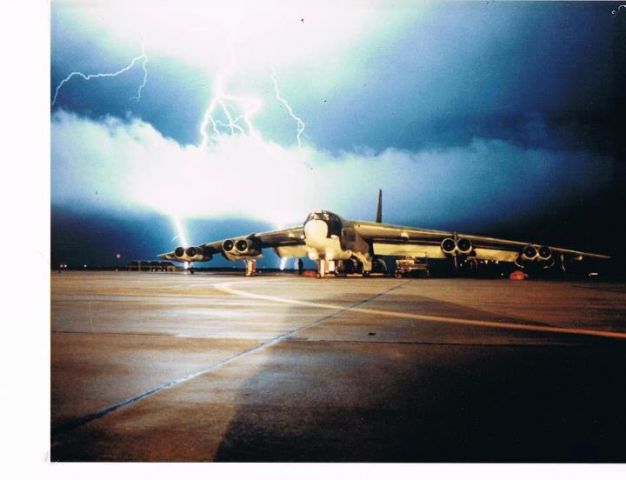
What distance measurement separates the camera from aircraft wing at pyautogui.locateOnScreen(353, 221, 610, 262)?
29672 mm

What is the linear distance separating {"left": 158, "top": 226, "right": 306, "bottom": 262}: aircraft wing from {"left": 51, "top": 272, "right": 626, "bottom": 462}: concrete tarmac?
25.5 m

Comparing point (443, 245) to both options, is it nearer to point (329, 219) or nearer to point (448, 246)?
point (448, 246)

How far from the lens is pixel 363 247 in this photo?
32531mm

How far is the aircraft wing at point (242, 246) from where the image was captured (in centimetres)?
3291

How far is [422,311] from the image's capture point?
9.62 m

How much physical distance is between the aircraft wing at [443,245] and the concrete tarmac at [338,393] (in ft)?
75.6

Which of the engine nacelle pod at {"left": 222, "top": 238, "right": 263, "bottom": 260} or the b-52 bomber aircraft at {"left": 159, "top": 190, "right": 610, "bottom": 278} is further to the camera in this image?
the engine nacelle pod at {"left": 222, "top": 238, "right": 263, "bottom": 260}

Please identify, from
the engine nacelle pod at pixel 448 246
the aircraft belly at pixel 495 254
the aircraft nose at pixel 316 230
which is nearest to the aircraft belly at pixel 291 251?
the aircraft nose at pixel 316 230

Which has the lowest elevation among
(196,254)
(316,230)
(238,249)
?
(196,254)

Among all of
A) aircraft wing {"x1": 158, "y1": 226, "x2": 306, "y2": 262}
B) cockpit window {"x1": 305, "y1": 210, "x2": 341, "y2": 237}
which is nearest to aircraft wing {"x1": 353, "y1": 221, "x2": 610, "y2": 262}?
cockpit window {"x1": 305, "y1": 210, "x2": 341, "y2": 237}

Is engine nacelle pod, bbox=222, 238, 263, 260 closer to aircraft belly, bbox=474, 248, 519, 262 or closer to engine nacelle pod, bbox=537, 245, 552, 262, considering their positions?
aircraft belly, bbox=474, 248, 519, 262

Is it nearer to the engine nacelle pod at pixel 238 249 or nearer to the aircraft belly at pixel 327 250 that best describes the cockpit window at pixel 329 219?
the aircraft belly at pixel 327 250

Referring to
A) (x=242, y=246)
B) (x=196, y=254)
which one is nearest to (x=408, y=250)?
(x=242, y=246)

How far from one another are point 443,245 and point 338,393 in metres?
26.8
